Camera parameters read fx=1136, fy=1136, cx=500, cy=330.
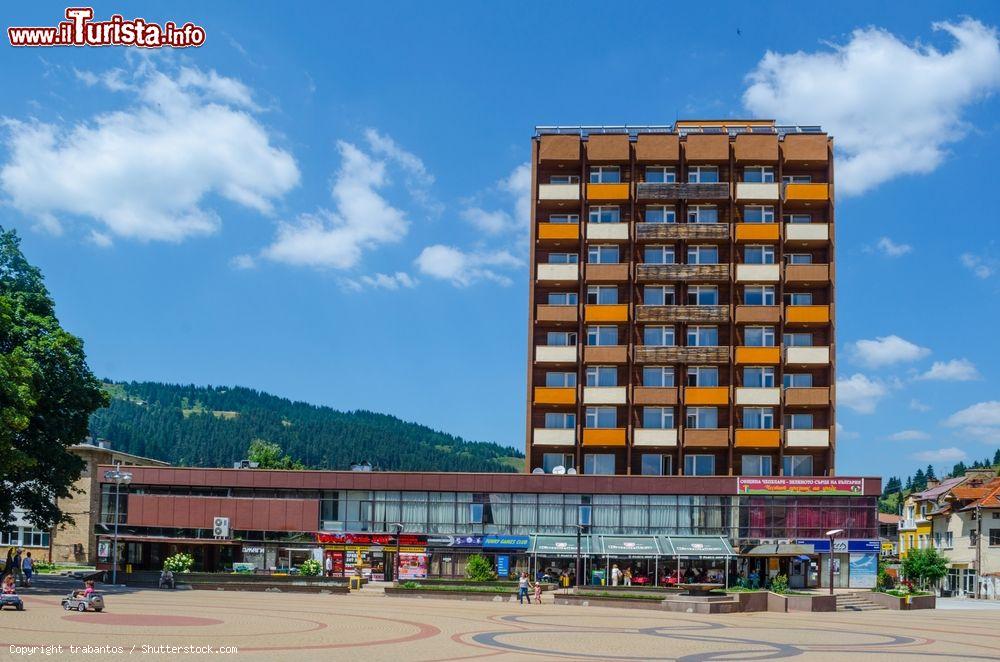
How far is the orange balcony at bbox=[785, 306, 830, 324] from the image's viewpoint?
3179 inches

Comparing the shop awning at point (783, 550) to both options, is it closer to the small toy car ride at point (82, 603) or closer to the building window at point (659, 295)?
the building window at point (659, 295)

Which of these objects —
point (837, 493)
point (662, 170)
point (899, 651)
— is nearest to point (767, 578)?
point (837, 493)

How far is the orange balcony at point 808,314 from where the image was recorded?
80750 millimetres

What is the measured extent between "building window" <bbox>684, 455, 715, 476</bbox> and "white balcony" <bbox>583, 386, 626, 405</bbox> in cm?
622

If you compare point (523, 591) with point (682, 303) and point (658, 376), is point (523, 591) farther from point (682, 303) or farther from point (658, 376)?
point (682, 303)

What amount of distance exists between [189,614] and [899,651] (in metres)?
25.7

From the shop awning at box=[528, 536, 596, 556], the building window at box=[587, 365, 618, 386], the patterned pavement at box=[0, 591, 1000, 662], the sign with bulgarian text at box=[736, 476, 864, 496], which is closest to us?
the patterned pavement at box=[0, 591, 1000, 662]

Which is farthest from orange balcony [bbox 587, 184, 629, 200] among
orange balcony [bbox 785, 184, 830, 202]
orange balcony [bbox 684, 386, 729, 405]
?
orange balcony [bbox 684, 386, 729, 405]

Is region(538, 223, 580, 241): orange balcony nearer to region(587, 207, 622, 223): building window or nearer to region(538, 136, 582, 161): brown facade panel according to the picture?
region(587, 207, 622, 223): building window

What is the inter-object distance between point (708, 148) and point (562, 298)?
50.4ft

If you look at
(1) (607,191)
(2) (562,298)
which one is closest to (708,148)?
(1) (607,191)

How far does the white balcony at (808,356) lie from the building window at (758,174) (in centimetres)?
1300

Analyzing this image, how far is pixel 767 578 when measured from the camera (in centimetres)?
7250

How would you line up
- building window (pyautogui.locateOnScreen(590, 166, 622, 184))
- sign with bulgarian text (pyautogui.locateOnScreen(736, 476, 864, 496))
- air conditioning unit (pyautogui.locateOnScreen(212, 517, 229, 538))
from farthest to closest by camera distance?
building window (pyautogui.locateOnScreen(590, 166, 622, 184))
air conditioning unit (pyautogui.locateOnScreen(212, 517, 229, 538))
sign with bulgarian text (pyautogui.locateOnScreen(736, 476, 864, 496))
